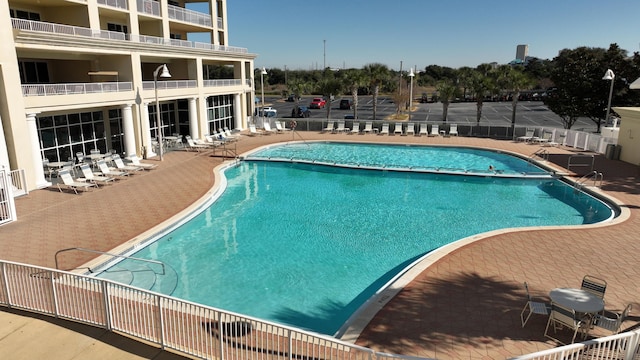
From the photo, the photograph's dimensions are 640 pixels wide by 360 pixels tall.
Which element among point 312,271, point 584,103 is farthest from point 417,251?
point 584,103

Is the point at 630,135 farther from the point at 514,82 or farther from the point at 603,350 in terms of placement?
the point at 603,350

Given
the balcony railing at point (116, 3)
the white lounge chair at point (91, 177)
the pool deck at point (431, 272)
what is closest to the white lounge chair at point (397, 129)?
the pool deck at point (431, 272)

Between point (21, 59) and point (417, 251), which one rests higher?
point (21, 59)

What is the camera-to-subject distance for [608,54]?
27.2 m

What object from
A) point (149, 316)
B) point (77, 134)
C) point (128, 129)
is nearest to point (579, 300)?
point (149, 316)

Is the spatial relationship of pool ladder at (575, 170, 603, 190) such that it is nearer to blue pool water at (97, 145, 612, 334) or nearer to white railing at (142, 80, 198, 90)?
blue pool water at (97, 145, 612, 334)

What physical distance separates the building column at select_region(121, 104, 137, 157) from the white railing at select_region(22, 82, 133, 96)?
103 cm

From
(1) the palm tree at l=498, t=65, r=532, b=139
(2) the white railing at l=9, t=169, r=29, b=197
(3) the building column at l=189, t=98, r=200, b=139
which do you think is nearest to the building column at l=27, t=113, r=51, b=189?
(2) the white railing at l=9, t=169, r=29, b=197

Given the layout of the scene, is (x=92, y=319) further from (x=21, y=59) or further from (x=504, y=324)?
(x=21, y=59)

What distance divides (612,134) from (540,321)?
20.8 metres

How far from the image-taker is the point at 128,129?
2117 cm

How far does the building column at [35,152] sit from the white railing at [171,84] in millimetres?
6989

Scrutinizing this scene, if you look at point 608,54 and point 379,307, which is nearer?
point 379,307

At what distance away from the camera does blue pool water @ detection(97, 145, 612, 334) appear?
9766 millimetres
